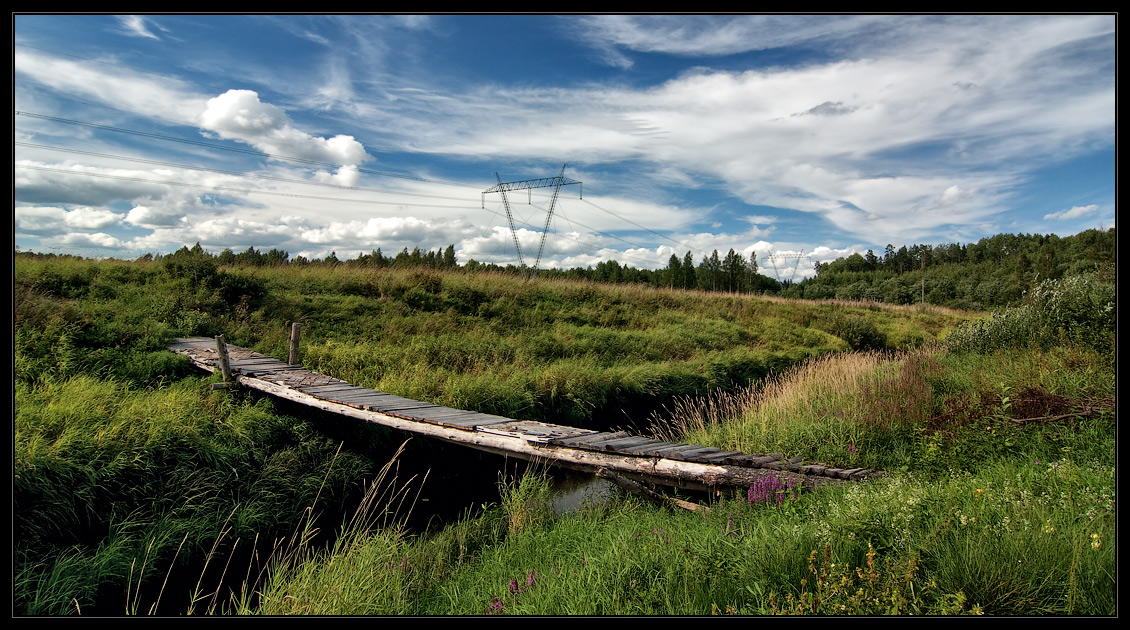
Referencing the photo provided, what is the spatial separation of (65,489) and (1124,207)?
9527 mm

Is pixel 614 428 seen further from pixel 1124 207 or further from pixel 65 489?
pixel 1124 207

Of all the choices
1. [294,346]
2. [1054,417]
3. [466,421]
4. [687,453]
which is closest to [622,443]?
[687,453]

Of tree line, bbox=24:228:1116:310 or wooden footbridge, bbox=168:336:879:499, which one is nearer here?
wooden footbridge, bbox=168:336:879:499

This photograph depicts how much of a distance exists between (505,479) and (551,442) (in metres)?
1.44

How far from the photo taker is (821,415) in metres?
8.22

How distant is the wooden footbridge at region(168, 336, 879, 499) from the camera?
539 centimetres

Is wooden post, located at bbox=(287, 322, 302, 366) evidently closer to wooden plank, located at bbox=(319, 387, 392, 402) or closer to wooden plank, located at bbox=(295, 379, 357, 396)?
wooden plank, located at bbox=(295, 379, 357, 396)

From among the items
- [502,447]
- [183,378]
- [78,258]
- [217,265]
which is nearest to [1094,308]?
[502,447]

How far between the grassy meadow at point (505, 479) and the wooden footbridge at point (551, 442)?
1.27 feet

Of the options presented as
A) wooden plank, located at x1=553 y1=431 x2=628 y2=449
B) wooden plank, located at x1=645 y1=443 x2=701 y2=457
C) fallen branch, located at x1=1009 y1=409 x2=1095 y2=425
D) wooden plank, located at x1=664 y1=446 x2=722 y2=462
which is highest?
fallen branch, located at x1=1009 y1=409 x2=1095 y2=425

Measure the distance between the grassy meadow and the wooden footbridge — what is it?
1.27ft

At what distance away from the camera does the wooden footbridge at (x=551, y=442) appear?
212 inches

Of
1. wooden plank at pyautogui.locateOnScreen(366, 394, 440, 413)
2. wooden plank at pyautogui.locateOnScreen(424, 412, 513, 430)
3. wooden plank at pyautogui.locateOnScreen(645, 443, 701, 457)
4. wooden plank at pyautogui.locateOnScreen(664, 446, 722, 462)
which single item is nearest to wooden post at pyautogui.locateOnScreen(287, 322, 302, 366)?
wooden plank at pyautogui.locateOnScreen(366, 394, 440, 413)

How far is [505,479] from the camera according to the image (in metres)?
7.43
